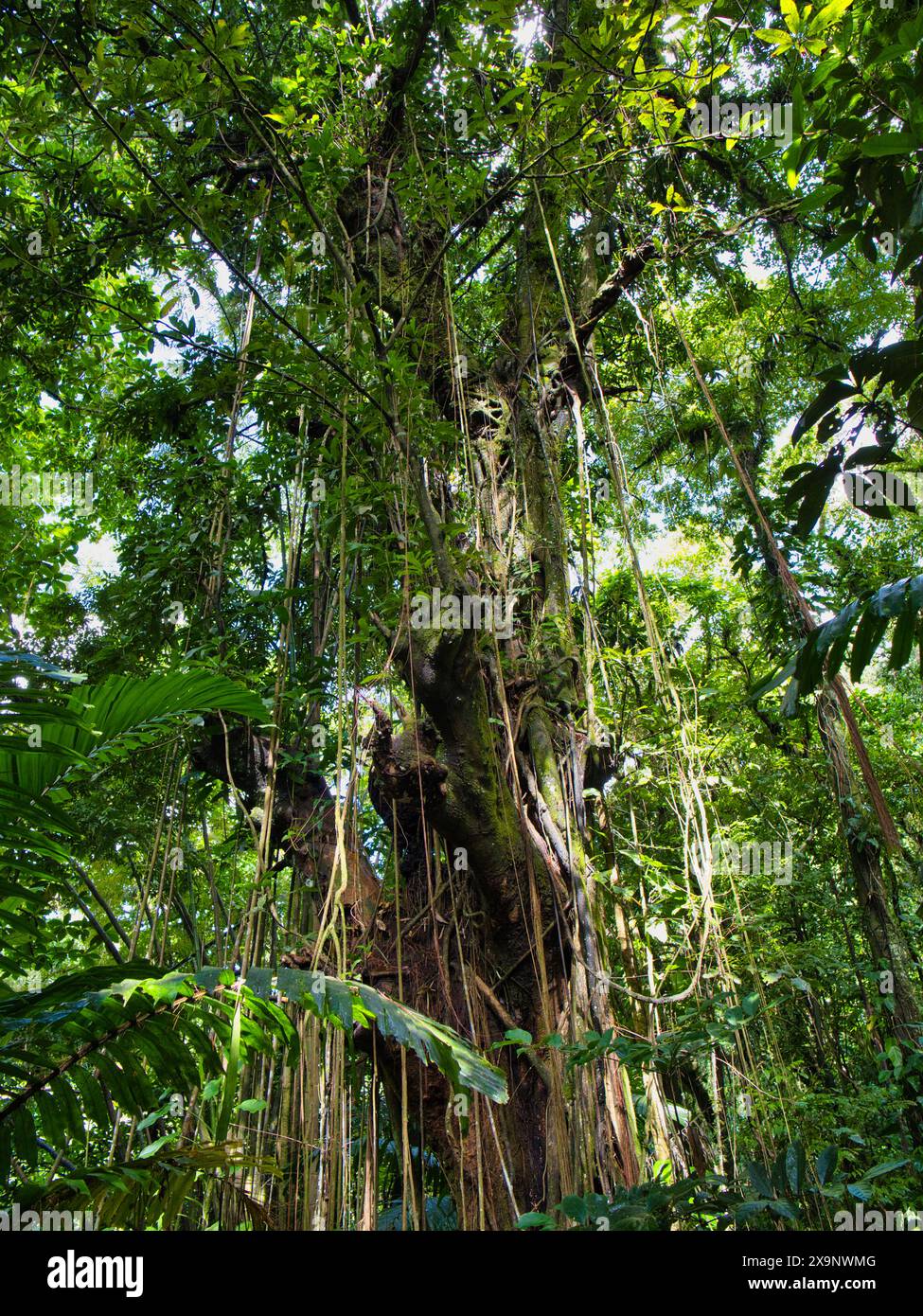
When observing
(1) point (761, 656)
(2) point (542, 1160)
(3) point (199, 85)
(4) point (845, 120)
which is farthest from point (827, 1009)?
(3) point (199, 85)

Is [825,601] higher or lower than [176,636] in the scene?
higher

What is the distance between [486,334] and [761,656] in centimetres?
198

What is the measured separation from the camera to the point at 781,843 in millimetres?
3414

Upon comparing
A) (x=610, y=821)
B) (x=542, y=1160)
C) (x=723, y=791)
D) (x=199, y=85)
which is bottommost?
(x=542, y=1160)

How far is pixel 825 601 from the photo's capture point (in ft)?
11.6

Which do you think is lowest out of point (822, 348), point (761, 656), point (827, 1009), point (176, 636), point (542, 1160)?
point (542, 1160)

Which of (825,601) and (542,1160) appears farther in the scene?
(825,601)

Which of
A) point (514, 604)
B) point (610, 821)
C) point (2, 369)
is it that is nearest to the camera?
point (610, 821)

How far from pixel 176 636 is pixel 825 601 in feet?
8.69

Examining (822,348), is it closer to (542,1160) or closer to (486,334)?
(486,334)
